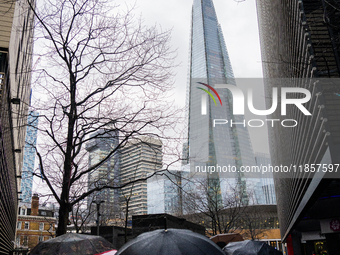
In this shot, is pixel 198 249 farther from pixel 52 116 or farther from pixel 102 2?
pixel 102 2

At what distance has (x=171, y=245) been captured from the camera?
4020mm

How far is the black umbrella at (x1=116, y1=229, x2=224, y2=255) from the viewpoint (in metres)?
3.98

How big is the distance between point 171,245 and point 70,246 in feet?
13.0

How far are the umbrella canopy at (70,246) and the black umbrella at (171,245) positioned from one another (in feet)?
10.6

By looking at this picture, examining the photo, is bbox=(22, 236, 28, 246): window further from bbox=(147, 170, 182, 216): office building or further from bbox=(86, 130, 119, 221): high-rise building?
bbox=(86, 130, 119, 221): high-rise building

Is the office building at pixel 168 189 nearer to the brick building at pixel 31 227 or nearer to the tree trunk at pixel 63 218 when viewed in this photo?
the tree trunk at pixel 63 218

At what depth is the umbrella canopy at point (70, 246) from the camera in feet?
22.7

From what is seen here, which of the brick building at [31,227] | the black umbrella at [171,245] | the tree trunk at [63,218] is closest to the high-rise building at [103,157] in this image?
the tree trunk at [63,218]

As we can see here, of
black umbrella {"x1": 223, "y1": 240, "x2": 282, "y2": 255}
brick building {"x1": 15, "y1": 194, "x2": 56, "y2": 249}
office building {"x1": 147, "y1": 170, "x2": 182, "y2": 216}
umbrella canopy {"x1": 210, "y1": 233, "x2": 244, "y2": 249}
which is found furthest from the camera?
brick building {"x1": 15, "y1": 194, "x2": 56, "y2": 249}

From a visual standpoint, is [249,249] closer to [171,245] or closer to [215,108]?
[171,245]

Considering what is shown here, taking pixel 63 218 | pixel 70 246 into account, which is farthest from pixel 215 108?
pixel 70 246

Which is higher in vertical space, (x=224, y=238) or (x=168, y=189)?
(x=168, y=189)

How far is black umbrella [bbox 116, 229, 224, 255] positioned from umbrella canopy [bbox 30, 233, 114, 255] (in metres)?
3.23

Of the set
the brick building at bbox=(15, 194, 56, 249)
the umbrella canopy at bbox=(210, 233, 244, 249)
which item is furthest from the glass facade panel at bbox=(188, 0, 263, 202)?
the umbrella canopy at bbox=(210, 233, 244, 249)
